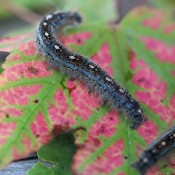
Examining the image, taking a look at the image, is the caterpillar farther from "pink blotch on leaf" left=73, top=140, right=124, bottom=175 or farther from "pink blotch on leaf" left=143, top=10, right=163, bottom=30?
"pink blotch on leaf" left=143, top=10, right=163, bottom=30

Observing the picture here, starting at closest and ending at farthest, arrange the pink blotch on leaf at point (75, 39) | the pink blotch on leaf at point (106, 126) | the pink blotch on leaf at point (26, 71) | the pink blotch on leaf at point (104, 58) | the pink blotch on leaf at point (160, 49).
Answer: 1. the pink blotch on leaf at point (106, 126)
2. the pink blotch on leaf at point (26, 71)
3. the pink blotch on leaf at point (104, 58)
4. the pink blotch on leaf at point (75, 39)
5. the pink blotch on leaf at point (160, 49)

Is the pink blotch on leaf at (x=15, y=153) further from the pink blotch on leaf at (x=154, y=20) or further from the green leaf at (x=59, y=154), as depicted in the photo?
the pink blotch on leaf at (x=154, y=20)

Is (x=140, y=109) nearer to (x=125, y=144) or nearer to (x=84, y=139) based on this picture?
(x=125, y=144)

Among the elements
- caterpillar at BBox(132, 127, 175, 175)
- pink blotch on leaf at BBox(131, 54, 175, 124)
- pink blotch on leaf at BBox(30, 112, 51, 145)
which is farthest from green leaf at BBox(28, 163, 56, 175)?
pink blotch on leaf at BBox(131, 54, 175, 124)

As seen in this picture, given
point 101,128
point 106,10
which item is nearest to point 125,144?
point 101,128

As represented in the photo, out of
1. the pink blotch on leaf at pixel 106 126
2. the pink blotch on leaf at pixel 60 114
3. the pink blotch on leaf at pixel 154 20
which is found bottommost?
the pink blotch on leaf at pixel 106 126

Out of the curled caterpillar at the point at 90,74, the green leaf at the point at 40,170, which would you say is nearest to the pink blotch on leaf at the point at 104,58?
the curled caterpillar at the point at 90,74

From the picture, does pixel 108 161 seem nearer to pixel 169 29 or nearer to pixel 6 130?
pixel 6 130
